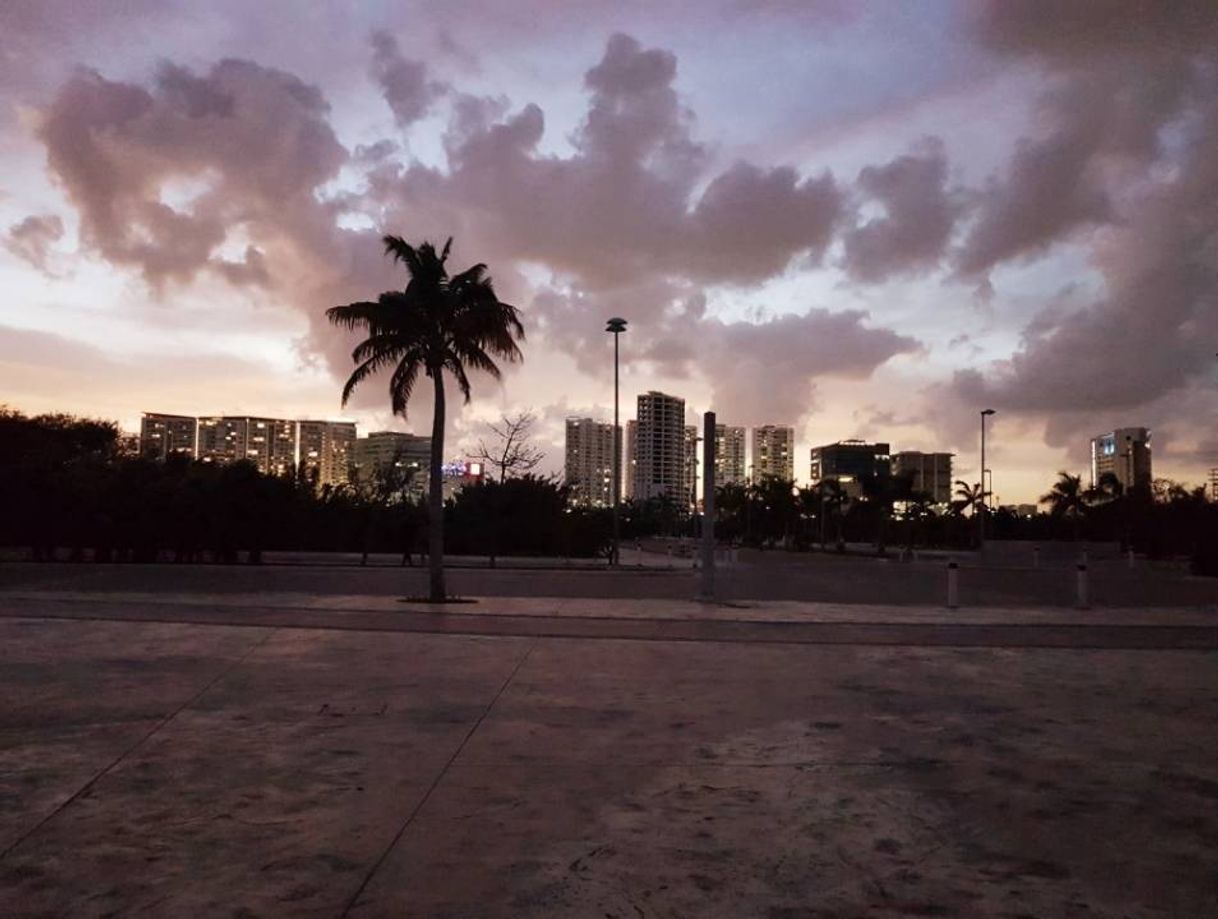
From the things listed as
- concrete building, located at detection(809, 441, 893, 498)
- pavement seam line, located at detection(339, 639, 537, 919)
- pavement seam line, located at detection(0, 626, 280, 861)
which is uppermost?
concrete building, located at detection(809, 441, 893, 498)

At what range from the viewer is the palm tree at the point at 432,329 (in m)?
19.4

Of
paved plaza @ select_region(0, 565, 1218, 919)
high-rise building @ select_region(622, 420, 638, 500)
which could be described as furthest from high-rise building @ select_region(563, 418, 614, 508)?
paved plaza @ select_region(0, 565, 1218, 919)

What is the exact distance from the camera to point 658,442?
18500 cm

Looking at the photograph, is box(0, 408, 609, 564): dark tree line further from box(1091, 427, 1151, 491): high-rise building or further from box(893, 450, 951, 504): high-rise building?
box(893, 450, 951, 504): high-rise building

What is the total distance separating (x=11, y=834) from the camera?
514cm

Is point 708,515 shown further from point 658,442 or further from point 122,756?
point 658,442

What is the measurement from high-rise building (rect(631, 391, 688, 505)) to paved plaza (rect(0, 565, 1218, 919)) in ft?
554

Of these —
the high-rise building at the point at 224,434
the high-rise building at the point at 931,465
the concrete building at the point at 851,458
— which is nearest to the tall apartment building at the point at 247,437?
the high-rise building at the point at 224,434

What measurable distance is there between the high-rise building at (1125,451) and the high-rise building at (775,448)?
5839 cm

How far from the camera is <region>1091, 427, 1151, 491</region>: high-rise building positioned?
394 feet

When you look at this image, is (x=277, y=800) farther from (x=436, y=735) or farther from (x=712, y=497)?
(x=712, y=497)

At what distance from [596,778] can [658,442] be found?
587ft

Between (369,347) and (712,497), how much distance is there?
8.22 metres

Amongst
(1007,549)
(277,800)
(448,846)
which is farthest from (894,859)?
(1007,549)
